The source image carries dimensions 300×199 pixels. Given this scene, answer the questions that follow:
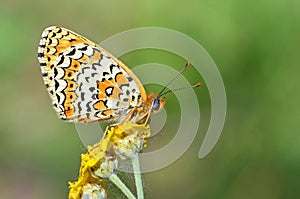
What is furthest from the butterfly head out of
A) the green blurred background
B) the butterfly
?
the green blurred background

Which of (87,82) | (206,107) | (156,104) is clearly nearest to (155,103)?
(156,104)

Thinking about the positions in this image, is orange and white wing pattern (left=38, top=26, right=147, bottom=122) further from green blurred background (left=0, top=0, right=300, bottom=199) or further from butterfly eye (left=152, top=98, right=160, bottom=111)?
green blurred background (left=0, top=0, right=300, bottom=199)

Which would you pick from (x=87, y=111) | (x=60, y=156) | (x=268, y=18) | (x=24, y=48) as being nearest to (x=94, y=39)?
(x=24, y=48)

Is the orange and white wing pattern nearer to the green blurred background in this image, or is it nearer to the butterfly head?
the butterfly head

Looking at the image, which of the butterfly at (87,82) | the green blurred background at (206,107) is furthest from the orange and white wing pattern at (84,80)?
the green blurred background at (206,107)

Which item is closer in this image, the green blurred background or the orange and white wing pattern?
the orange and white wing pattern

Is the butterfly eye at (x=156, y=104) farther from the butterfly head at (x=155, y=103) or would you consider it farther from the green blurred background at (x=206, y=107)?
the green blurred background at (x=206, y=107)
